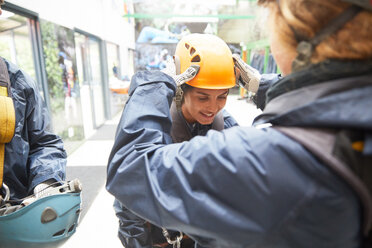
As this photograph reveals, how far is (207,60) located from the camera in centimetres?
130

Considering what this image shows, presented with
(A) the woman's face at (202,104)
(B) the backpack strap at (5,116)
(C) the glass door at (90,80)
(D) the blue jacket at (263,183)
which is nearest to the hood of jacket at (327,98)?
(D) the blue jacket at (263,183)

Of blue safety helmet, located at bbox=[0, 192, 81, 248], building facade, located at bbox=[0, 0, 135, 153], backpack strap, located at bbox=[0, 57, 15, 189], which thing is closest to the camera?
blue safety helmet, located at bbox=[0, 192, 81, 248]

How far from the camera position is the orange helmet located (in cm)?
130

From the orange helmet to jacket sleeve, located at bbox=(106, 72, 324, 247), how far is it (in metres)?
0.64

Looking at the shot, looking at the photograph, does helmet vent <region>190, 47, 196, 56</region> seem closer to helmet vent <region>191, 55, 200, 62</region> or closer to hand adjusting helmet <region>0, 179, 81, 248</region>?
helmet vent <region>191, 55, 200, 62</region>

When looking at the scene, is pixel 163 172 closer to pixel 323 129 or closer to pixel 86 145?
pixel 323 129

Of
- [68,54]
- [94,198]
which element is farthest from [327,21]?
[68,54]

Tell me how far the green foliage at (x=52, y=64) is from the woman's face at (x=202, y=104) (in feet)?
10.4

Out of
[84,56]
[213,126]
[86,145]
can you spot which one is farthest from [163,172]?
[84,56]

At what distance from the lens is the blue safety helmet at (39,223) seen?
98 cm

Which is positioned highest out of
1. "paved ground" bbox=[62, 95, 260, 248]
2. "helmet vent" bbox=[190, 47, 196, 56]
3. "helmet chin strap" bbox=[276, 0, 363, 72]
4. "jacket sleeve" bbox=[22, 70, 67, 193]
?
"helmet vent" bbox=[190, 47, 196, 56]

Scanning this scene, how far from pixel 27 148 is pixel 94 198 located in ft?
6.48

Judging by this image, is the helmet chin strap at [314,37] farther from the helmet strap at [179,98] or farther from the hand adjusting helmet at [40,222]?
the hand adjusting helmet at [40,222]

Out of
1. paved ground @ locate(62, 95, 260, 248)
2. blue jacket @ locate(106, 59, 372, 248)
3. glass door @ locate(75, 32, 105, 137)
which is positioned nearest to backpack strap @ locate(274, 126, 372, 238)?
blue jacket @ locate(106, 59, 372, 248)
